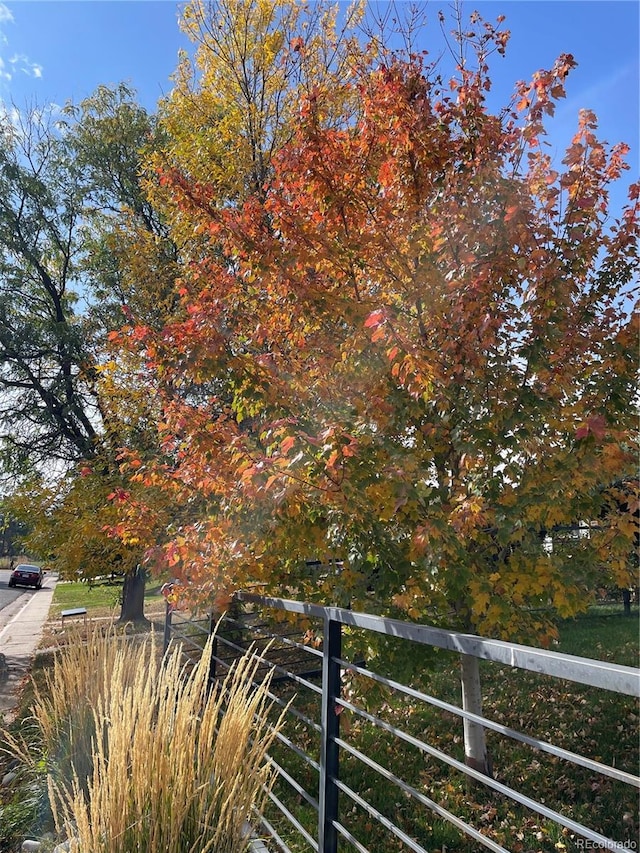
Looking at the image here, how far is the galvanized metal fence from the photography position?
156 cm

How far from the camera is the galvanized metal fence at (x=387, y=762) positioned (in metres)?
1.56

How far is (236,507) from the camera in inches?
140

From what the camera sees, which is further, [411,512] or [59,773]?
[59,773]

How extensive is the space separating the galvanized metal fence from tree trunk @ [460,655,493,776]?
0.15 m

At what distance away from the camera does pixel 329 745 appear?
2.58 m

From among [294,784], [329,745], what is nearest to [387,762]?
[294,784]

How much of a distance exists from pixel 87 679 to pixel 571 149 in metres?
4.71

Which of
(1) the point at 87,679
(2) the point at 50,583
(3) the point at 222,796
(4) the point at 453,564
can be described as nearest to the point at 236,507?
(4) the point at 453,564

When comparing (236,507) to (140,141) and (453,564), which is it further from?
(140,141)

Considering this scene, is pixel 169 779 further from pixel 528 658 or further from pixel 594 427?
pixel 594 427

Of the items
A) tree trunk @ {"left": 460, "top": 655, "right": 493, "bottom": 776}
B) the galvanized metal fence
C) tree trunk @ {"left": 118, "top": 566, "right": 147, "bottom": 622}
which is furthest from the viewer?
tree trunk @ {"left": 118, "top": 566, "right": 147, "bottom": 622}

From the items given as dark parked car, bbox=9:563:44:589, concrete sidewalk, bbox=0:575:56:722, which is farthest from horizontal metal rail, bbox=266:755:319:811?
dark parked car, bbox=9:563:44:589

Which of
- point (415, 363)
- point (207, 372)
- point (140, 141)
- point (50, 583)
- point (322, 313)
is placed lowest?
point (50, 583)

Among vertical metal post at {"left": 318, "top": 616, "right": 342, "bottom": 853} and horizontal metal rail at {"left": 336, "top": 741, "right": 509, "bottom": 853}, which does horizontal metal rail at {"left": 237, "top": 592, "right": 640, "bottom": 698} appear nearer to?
vertical metal post at {"left": 318, "top": 616, "right": 342, "bottom": 853}
